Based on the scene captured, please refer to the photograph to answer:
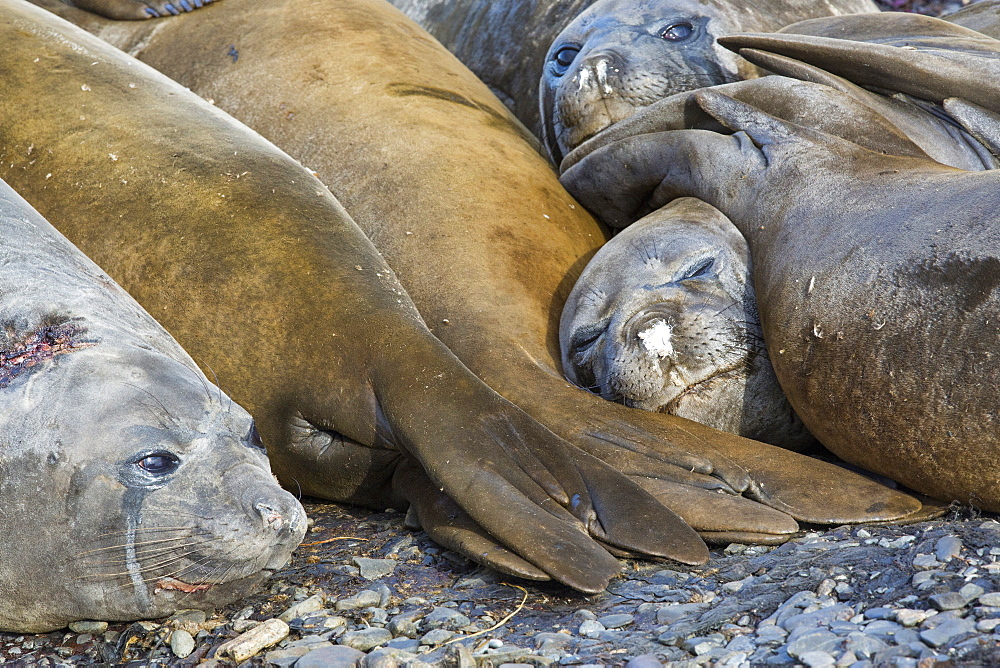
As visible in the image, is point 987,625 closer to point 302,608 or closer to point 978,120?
point 302,608

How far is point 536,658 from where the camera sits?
2.17 metres

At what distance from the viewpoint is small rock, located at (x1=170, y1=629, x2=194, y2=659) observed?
7.52 feet

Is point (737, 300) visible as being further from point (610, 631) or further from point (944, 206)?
point (610, 631)

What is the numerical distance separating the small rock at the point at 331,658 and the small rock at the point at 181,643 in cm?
27

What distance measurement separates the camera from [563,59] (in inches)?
188

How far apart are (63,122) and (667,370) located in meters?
2.00

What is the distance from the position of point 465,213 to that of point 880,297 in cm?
144

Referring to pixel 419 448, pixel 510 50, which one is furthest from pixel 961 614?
pixel 510 50

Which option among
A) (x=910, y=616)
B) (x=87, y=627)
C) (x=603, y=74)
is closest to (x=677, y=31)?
(x=603, y=74)

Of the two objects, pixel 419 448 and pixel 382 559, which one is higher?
pixel 419 448

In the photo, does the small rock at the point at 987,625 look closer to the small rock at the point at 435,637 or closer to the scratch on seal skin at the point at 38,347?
the small rock at the point at 435,637

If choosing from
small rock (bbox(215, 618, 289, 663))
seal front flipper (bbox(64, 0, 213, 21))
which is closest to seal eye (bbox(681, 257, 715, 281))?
small rock (bbox(215, 618, 289, 663))

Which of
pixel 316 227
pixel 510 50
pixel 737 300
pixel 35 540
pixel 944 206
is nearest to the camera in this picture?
pixel 35 540

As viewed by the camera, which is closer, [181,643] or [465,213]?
[181,643]
